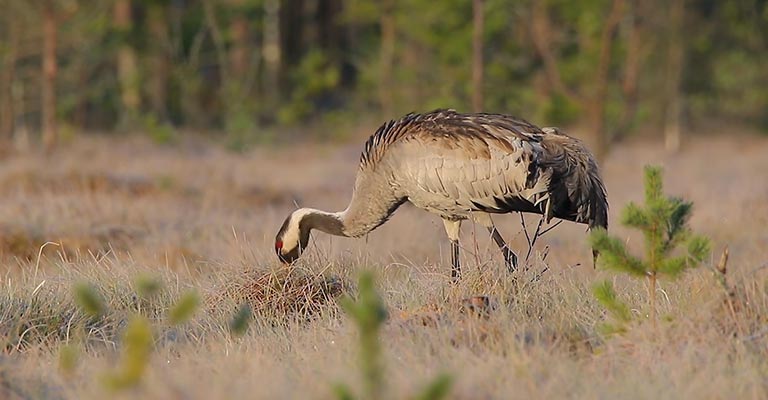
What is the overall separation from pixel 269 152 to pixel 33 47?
5.09m

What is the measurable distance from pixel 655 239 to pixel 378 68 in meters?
22.6

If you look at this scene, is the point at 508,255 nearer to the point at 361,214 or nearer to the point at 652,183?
the point at 361,214

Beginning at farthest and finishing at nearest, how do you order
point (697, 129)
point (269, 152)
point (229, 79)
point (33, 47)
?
point (697, 129) < point (229, 79) < point (269, 152) < point (33, 47)

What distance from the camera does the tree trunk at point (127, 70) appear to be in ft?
76.3

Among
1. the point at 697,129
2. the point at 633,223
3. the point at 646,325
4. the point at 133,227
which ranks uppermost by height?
the point at 633,223

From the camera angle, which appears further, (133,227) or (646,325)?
(133,227)

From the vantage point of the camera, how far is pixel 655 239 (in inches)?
192

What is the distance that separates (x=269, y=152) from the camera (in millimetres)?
22531

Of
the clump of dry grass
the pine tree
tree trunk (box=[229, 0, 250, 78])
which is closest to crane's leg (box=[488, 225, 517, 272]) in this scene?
the clump of dry grass

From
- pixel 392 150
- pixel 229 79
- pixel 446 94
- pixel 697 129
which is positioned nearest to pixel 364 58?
pixel 229 79

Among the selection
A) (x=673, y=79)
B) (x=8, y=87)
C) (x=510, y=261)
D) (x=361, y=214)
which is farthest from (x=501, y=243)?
(x=673, y=79)

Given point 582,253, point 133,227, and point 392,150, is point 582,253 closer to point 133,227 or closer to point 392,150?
point 392,150

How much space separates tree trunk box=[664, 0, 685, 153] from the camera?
83.1 ft

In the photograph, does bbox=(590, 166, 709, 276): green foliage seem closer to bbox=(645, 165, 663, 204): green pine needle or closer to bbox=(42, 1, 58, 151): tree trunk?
bbox=(645, 165, 663, 204): green pine needle
